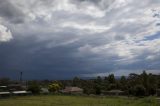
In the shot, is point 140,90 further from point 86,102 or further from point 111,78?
point 111,78


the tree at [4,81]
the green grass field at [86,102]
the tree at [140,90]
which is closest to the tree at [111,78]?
the tree at [140,90]

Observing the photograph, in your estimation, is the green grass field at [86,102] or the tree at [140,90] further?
the tree at [140,90]

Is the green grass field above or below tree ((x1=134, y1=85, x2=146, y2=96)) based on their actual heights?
below

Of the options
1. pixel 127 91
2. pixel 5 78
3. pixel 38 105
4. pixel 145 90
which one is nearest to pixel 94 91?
pixel 127 91

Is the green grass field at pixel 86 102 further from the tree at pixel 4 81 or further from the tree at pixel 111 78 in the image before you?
the tree at pixel 4 81

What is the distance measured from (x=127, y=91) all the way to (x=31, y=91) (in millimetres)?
24972

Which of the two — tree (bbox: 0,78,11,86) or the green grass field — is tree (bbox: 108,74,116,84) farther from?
the green grass field

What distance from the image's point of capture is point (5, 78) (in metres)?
126

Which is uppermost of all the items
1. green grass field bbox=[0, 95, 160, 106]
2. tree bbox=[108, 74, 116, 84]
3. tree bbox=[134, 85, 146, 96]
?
tree bbox=[108, 74, 116, 84]

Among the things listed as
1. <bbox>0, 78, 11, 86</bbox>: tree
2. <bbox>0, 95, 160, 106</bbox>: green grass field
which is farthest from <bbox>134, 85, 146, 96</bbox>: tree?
<bbox>0, 78, 11, 86</bbox>: tree

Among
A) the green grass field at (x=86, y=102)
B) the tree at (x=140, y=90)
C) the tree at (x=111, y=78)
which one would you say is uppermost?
the tree at (x=111, y=78)

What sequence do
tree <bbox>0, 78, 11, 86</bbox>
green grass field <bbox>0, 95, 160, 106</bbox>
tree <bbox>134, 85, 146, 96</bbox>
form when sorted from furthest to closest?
1. tree <bbox>0, 78, 11, 86</bbox>
2. tree <bbox>134, 85, 146, 96</bbox>
3. green grass field <bbox>0, 95, 160, 106</bbox>

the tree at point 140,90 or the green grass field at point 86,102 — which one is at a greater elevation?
the tree at point 140,90

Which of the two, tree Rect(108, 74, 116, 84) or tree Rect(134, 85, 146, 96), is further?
tree Rect(108, 74, 116, 84)
